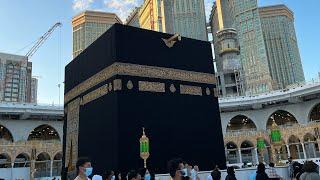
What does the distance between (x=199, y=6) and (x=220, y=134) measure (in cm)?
4643

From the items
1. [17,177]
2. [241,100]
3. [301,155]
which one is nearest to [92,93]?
[17,177]

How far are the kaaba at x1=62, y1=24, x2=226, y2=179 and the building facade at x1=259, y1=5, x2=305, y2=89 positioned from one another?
5099 cm

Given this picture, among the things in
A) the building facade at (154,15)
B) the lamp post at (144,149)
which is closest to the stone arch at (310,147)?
the lamp post at (144,149)

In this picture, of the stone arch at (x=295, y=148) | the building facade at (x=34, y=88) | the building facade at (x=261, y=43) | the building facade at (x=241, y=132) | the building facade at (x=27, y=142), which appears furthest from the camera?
the building facade at (x=34, y=88)

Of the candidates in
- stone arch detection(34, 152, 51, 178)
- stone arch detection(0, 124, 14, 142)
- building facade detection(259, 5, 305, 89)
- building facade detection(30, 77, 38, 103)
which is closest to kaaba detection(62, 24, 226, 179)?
stone arch detection(34, 152, 51, 178)

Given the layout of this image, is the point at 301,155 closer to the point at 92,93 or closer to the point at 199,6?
the point at 92,93

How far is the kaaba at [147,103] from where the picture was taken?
11.1m

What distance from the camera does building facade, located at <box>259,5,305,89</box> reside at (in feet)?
203

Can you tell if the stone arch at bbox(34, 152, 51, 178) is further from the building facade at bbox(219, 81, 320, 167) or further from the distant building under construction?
the distant building under construction

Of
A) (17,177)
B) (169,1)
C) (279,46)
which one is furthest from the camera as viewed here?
(279,46)

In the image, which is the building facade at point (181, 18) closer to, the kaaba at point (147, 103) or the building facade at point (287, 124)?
the building facade at point (287, 124)

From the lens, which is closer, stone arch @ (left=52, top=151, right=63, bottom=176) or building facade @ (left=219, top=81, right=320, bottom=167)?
building facade @ (left=219, top=81, right=320, bottom=167)

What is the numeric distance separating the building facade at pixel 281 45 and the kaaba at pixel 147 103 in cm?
5099

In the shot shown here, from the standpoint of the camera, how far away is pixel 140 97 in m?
11.6
